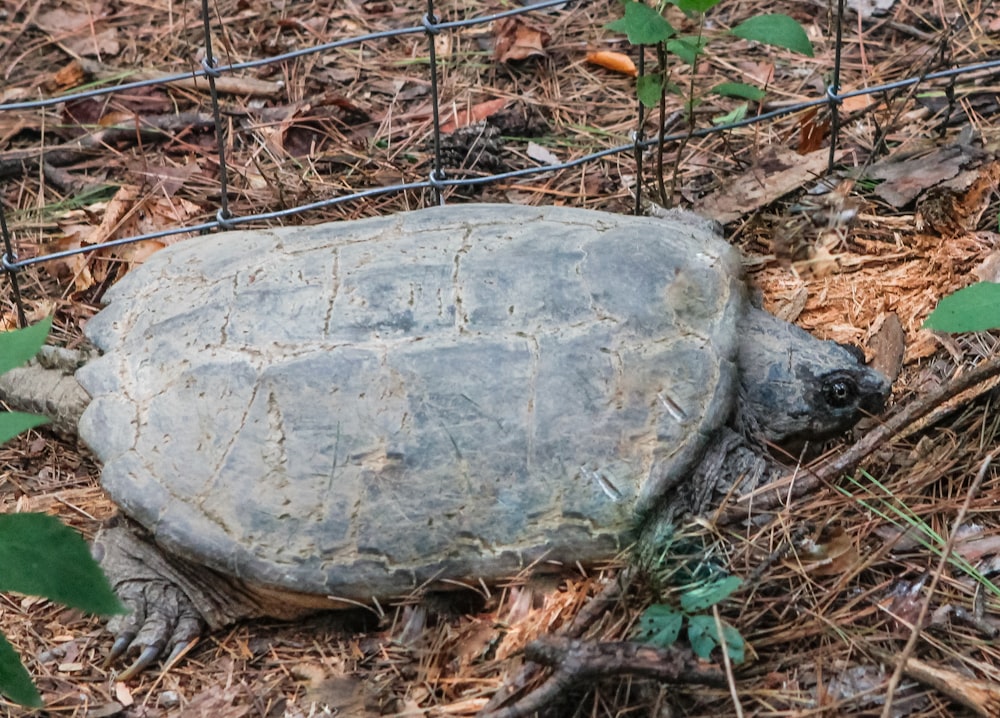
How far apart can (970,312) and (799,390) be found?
1.92 feet

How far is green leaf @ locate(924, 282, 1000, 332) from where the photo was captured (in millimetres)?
2332

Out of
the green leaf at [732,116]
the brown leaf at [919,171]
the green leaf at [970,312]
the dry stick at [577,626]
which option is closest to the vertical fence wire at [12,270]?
the dry stick at [577,626]

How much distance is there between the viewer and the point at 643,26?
3.07m

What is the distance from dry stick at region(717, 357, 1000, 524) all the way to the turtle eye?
0.21 metres

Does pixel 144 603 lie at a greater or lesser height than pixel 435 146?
lesser

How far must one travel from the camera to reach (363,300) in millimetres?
2725

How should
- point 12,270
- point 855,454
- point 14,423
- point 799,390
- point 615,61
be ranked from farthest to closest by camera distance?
point 615,61 → point 12,270 → point 799,390 → point 855,454 → point 14,423

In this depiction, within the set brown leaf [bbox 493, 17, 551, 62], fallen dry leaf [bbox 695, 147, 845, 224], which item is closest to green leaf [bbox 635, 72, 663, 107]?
fallen dry leaf [bbox 695, 147, 845, 224]

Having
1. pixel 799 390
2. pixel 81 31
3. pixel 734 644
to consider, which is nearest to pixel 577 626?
pixel 734 644

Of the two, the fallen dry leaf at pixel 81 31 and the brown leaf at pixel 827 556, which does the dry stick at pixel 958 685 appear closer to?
the brown leaf at pixel 827 556

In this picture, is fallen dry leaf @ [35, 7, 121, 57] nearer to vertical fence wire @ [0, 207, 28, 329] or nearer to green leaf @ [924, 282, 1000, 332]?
vertical fence wire @ [0, 207, 28, 329]

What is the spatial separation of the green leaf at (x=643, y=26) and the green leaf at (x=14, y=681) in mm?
2156

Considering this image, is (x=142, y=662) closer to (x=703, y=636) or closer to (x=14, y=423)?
(x=14, y=423)

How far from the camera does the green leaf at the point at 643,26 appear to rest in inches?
120
